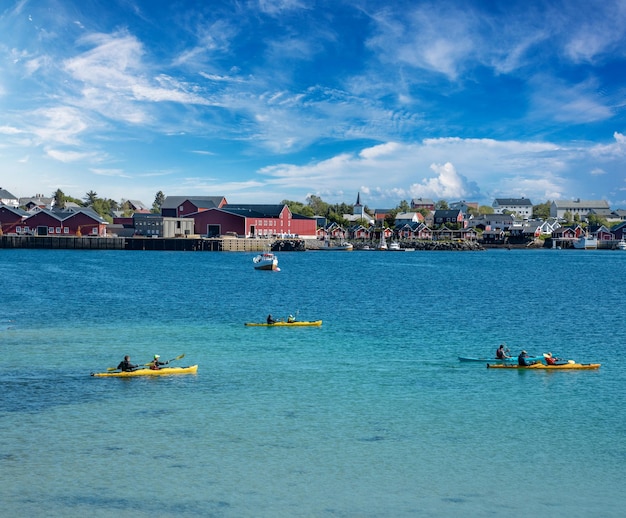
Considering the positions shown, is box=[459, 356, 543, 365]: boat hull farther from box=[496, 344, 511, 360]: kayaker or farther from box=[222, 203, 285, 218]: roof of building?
box=[222, 203, 285, 218]: roof of building

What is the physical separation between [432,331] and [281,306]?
19.2m

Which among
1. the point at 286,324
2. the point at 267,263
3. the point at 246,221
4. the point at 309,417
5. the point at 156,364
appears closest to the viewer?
the point at 309,417

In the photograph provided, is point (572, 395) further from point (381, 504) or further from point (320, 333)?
point (320, 333)

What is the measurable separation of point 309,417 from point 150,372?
1030 cm

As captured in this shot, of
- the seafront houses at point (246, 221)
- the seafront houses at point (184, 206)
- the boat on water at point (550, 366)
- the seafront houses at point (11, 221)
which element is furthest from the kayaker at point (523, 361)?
the seafront houses at point (11, 221)

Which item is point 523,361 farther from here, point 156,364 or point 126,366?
point 126,366

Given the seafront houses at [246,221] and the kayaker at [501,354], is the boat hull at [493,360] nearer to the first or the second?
the kayaker at [501,354]

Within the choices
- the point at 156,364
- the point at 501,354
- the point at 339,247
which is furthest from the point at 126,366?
the point at 339,247

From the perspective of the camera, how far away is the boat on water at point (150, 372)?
32844 millimetres

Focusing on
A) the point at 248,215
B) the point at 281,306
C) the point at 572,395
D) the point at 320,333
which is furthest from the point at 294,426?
the point at 248,215

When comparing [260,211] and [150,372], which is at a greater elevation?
[260,211]

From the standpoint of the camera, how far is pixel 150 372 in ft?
110

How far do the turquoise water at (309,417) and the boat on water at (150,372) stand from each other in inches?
21.3

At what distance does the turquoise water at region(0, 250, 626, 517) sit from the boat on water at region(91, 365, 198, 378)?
54cm
